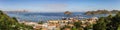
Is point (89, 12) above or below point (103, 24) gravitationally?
below

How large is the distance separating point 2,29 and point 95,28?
327cm

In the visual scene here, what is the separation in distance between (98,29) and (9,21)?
2806 mm

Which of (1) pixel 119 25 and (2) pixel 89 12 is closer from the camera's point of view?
(1) pixel 119 25

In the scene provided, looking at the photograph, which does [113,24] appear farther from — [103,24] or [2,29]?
[2,29]

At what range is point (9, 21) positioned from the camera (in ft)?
34.3

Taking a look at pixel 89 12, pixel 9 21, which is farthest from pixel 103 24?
pixel 89 12

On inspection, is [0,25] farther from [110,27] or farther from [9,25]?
[110,27]

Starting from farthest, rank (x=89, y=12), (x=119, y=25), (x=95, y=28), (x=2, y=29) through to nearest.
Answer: (x=89, y=12) → (x=95, y=28) → (x=119, y=25) → (x=2, y=29)

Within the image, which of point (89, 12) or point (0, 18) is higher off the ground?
point (0, 18)

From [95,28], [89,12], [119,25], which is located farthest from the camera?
[89,12]

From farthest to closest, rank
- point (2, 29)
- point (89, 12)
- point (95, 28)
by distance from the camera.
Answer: point (89, 12) → point (95, 28) → point (2, 29)

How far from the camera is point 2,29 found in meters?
9.34

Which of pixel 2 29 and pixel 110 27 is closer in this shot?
pixel 2 29

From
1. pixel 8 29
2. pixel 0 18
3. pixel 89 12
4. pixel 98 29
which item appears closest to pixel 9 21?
pixel 0 18
